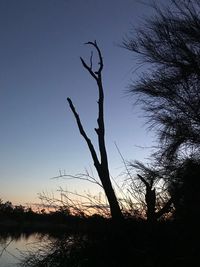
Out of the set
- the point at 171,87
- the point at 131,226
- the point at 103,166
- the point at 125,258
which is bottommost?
the point at 125,258

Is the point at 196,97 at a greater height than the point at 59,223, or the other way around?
the point at 196,97

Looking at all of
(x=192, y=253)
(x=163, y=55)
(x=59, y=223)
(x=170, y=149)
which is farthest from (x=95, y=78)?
(x=192, y=253)

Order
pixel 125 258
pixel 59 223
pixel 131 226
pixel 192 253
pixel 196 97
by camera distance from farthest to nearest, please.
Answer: pixel 196 97
pixel 59 223
pixel 131 226
pixel 125 258
pixel 192 253

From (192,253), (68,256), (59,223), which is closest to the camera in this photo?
(192,253)

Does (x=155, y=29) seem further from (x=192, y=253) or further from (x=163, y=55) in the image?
(x=192, y=253)

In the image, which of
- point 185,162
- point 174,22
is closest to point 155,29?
→ point 174,22

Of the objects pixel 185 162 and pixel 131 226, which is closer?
pixel 131 226

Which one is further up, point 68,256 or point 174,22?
point 174,22

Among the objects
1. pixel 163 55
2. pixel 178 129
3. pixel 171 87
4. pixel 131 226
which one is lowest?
pixel 131 226

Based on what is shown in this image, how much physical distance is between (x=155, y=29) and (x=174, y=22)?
0.35 meters

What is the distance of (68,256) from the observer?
22.2ft

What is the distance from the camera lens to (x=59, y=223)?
756 centimetres

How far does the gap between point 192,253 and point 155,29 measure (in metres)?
4.29

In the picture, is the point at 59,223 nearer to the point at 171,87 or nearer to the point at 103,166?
the point at 103,166
